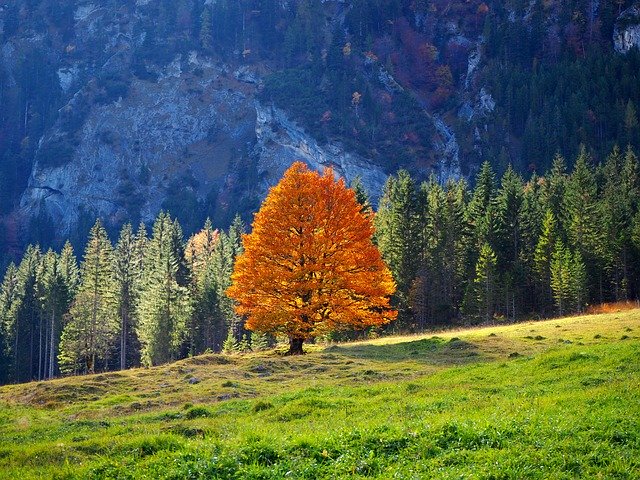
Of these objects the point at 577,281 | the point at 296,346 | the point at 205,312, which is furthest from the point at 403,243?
the point at 296,346

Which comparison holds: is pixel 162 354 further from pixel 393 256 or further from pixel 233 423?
pixel 233 423

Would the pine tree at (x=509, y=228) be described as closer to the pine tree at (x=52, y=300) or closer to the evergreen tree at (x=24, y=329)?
the pine tree at (x=52, y=300)

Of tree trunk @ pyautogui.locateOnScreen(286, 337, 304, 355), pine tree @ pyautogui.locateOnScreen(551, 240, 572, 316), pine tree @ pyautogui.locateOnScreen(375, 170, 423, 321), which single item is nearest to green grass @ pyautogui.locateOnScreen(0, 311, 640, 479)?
tree trunk @ pyautogui.locateOnScreen(286, 337, 304, 355)

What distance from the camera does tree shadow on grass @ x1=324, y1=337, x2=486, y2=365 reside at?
3148cm

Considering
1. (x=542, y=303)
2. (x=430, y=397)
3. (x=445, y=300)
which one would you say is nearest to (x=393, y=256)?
(x=445, y=300)

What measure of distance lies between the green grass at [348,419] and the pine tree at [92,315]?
52.3 meters

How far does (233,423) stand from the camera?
18266 millimetres

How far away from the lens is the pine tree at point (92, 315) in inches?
3302

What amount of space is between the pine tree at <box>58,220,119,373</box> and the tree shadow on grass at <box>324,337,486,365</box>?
2098 inches

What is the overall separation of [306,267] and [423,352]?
9354mm

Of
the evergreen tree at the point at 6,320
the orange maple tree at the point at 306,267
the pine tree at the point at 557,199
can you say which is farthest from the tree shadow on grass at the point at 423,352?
the evergreen tree at the point at 6,320

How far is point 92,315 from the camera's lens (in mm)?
84250

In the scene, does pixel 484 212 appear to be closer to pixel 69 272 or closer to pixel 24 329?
pixel 69 272

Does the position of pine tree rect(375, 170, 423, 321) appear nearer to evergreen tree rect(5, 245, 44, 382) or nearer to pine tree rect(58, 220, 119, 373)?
pine tree rect(58, 220, 119, 373)
